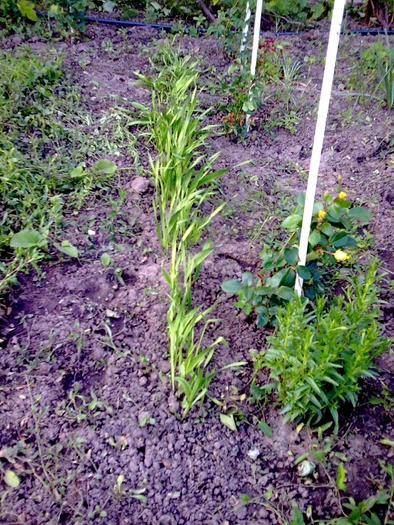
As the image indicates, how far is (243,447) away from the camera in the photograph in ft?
5.38

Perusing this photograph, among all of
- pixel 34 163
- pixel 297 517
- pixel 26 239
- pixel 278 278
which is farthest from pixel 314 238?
pixel 34 163

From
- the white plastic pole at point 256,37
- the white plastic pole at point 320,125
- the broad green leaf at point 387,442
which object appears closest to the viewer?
the white plastic pole at point 320,125

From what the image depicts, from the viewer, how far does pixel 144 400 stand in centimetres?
173

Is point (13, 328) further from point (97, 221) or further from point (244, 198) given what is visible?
point (244, 198)

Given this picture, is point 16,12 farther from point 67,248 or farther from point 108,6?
point 67,248

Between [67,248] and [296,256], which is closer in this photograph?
[296,256]

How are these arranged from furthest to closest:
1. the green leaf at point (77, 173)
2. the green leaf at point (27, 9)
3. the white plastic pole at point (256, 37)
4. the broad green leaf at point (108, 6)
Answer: the broad green leaf at point (108, 6)
the green leaf at point (27, 9)
the white plastic pole at point (256, 37)
the green leaf at point (77, 173)

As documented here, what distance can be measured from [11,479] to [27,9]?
129 inches

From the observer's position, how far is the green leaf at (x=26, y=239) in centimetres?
213

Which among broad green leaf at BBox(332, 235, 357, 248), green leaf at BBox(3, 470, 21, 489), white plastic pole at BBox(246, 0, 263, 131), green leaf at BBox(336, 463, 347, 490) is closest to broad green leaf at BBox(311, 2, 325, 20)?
white plastic pole at BBox(246, 0, 263, 131)

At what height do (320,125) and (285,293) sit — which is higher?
(320,125)

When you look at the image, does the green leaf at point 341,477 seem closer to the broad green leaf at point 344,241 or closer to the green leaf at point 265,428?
the green leaf at point 265,428

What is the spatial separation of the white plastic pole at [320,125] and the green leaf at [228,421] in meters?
0.49

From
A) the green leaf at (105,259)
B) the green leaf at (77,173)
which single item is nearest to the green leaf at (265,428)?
the green leaf at (105,259)
